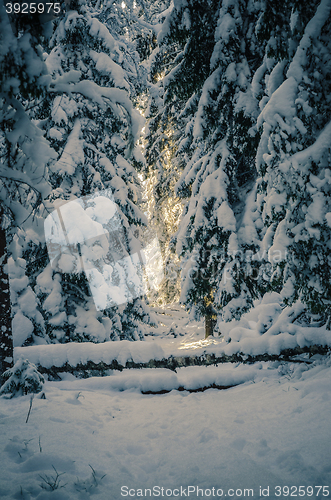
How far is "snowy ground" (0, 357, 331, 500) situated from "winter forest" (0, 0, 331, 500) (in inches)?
0.9

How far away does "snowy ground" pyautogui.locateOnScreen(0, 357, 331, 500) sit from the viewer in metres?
2.37

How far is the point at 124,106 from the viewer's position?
378 centimetres

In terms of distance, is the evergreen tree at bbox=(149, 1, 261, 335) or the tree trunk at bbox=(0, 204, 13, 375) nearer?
the tree trunk at bbox=(0, 204, 13, 375)

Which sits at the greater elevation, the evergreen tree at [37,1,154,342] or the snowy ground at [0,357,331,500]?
the evergreen tree at [37,1,154,342]

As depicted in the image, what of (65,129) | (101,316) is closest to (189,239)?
(101,316)

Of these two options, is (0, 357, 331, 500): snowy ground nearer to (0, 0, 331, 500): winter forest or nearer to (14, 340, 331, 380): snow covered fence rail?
(0, 0, 331, 500): winter forest

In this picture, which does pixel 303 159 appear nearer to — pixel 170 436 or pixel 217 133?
pixel 170 436

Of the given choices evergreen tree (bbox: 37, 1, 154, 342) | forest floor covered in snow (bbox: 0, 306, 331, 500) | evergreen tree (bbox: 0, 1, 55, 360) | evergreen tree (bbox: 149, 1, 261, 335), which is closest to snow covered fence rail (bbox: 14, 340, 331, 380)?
forest floor covered in snow (bbox: 0, 306, 331, 500)

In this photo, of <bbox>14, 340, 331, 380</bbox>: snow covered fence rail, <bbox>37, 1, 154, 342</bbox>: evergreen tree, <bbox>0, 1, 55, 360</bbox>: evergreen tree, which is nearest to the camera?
<bbox>0, 1, 55, 360</bbox>: evergreen tree

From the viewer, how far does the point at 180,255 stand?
27.3ft

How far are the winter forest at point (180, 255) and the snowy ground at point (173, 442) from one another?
2 cm

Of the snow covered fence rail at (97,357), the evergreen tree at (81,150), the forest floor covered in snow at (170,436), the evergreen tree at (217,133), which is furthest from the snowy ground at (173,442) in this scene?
the evergreen tree at (217,133)

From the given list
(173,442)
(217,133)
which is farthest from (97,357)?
(217,133)

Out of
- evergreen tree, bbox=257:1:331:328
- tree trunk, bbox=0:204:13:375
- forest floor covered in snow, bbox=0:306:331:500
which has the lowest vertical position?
forest floor covered in snow, bbox=0:306:331:500
